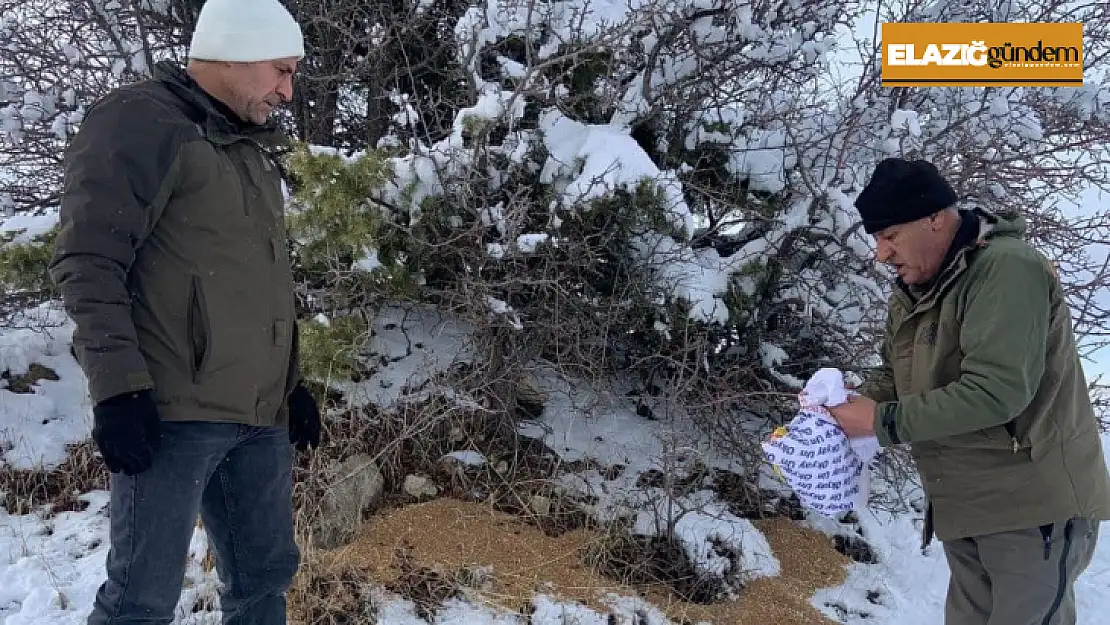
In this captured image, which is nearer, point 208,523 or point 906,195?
point 906,195

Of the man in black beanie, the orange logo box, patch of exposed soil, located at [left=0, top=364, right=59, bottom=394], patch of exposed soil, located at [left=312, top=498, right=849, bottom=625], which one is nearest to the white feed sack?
the man in black beanie

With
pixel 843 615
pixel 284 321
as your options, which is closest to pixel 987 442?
pixel 843 615

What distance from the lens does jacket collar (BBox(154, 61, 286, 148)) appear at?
1885mm

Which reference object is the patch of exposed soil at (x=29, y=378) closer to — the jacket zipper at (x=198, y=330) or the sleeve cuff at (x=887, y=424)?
the jacket zipper at (x=198, y=330)

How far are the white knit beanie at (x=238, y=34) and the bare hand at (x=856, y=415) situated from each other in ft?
6.11

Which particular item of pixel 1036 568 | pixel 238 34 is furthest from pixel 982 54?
pixel 238 34

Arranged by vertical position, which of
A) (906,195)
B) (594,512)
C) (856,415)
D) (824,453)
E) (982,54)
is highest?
(982,54)

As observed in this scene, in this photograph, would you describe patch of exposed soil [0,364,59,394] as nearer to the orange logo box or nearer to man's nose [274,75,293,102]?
man's nose [274,75,293,102]

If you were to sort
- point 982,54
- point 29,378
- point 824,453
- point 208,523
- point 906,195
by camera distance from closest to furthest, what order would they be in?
point 906,195, point 208,523, point 824,453, point 982,54, point 29,378

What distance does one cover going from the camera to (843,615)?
3.33 metres

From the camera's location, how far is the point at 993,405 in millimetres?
1881

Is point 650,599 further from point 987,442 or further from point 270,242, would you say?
point 270,242

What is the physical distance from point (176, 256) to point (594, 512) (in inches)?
95.9

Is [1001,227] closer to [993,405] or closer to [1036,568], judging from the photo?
[993,405]
